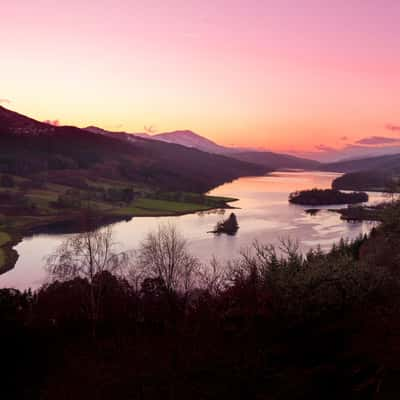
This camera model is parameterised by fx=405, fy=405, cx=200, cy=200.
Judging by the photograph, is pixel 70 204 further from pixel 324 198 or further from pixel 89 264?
pixel 89 264

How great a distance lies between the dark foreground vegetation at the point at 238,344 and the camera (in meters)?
9.34

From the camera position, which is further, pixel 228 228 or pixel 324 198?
pixel 324 198

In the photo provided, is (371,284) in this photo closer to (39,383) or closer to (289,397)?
(289,397)

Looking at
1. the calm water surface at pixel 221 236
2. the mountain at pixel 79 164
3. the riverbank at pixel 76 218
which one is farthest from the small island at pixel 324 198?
the mountain at pixel 79 164

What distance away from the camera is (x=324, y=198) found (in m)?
104

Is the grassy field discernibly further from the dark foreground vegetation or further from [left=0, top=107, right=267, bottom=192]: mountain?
the dark foreground vegetation

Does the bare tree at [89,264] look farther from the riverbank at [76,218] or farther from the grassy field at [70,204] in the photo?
the grassy field at [70,204]

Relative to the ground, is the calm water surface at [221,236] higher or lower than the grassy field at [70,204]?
lower

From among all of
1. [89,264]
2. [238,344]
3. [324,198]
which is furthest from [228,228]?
[238,344]

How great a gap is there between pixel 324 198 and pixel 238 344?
98452 mm

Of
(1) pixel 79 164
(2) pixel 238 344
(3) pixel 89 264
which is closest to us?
(2) pixel 238 344

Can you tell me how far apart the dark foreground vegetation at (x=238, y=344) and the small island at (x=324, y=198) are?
8693cm

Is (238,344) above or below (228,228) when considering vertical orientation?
above

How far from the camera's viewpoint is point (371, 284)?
42.4ft
